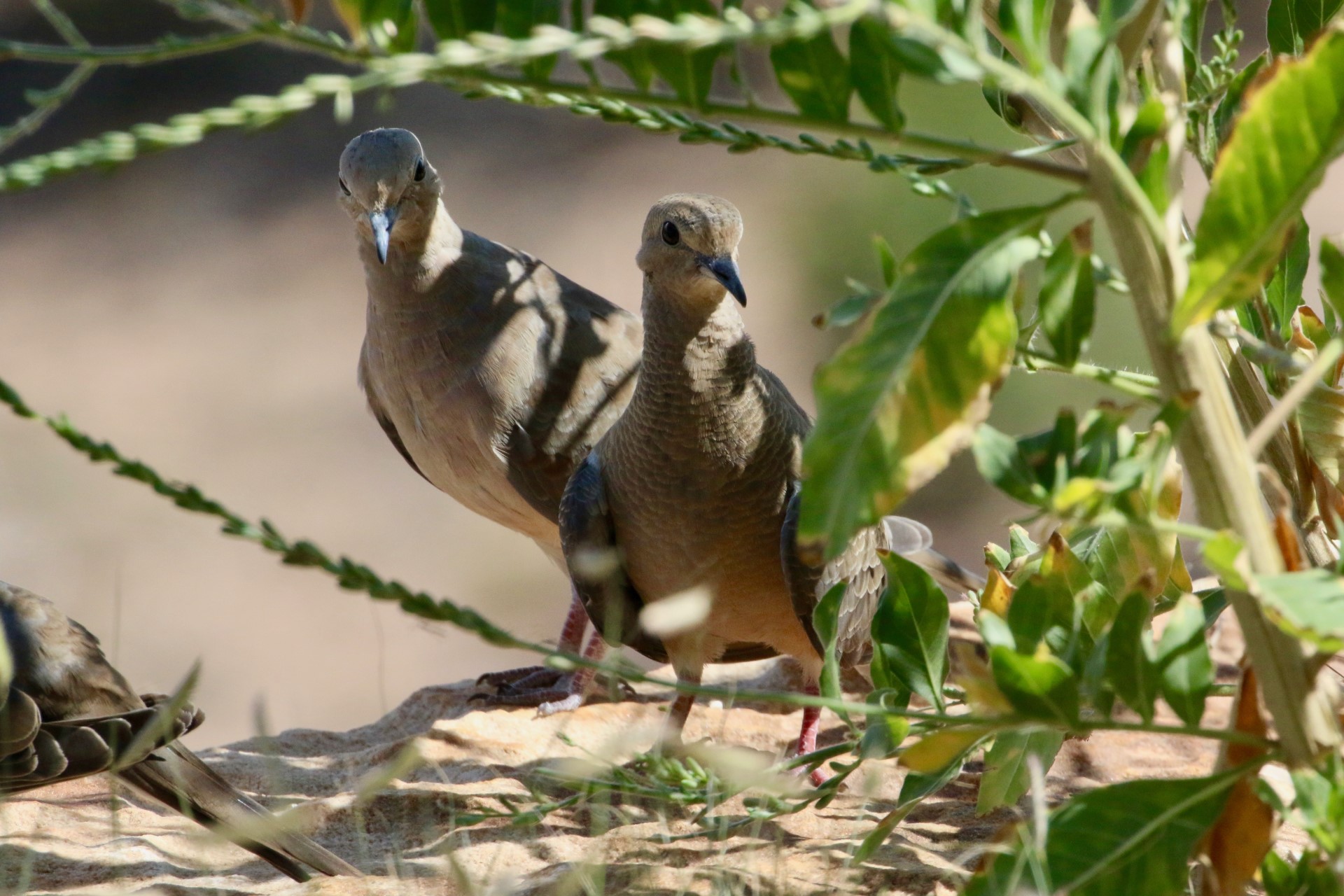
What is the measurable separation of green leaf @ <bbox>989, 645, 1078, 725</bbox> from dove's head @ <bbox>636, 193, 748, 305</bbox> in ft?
5.07

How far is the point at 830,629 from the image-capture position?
5.79ft

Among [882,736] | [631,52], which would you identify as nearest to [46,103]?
[631,52]

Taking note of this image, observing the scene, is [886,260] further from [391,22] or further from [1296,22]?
[1296,22]

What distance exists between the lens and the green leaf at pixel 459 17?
53.1 inches

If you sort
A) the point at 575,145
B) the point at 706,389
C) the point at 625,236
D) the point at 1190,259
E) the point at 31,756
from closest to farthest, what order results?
the point at 1190,259 → the point at 31,756 → the point at 706,389 → the point at 625,236 → the point at 575,145

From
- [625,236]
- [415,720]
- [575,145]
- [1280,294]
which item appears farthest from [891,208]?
[1280,294]

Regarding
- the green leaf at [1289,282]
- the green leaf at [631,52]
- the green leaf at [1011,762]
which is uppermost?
the green leaf at [631,52]

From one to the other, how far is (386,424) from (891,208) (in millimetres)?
5589

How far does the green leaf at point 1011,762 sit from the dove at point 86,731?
1126 mm

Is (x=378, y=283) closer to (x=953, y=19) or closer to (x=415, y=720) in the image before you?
(x=415, y=720)

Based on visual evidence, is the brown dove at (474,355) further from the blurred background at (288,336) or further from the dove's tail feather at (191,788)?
the blurred background at (288,336)

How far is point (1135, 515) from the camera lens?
1287 mm

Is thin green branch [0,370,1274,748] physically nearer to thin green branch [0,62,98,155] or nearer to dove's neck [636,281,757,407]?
thin green branch [0,62,98,155]

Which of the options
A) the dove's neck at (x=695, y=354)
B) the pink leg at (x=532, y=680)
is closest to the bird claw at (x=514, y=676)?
the pink leg at (x=532, y=680)
